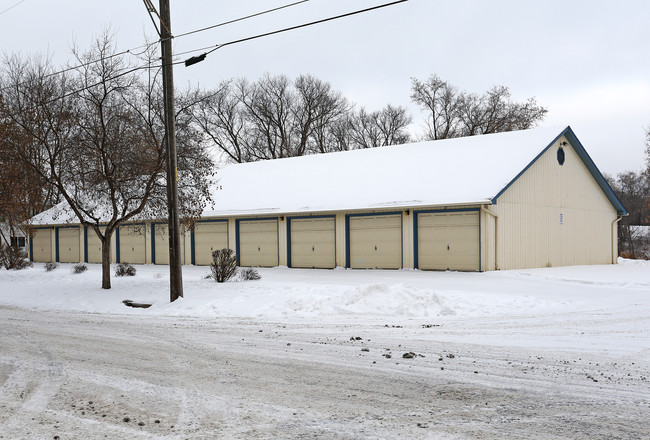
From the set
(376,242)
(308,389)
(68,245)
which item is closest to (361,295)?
(308,389)

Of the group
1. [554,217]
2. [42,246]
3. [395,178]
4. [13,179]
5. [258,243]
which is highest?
[395,178]

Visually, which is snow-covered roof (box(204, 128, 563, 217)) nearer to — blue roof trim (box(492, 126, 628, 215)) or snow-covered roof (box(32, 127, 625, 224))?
snow-covered roof (box(32, 127, 625, 224))

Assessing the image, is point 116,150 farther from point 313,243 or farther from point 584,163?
point 584,163

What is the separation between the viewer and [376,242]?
22391 millimetres

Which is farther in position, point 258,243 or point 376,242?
point 258,243

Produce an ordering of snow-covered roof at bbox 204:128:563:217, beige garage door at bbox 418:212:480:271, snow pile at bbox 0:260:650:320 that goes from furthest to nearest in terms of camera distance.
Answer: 1. snow-covered roof at bbox 204:128:563:217
2. beige garage door at bbox 418:212:480:271
3. snow pile at bbox 0:260:650:320

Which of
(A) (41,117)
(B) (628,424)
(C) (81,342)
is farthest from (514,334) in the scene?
(A) (41,117)

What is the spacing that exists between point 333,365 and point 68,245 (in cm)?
3034

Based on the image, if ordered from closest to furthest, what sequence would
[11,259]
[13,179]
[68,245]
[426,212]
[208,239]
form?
[13,179] → [426,212] → [11,259] → [208,239] → [68,245]

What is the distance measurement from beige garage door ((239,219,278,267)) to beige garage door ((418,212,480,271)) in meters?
6.80

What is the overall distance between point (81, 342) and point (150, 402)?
13.6 ft

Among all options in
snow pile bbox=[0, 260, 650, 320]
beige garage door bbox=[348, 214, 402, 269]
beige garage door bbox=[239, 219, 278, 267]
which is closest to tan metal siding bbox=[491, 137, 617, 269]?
snow pile bbox=[0, 260, 650, 320]

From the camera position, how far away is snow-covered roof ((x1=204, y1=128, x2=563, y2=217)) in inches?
842

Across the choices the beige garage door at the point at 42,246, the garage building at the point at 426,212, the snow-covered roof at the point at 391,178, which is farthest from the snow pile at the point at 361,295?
the beige garage door at the point at 42,246
